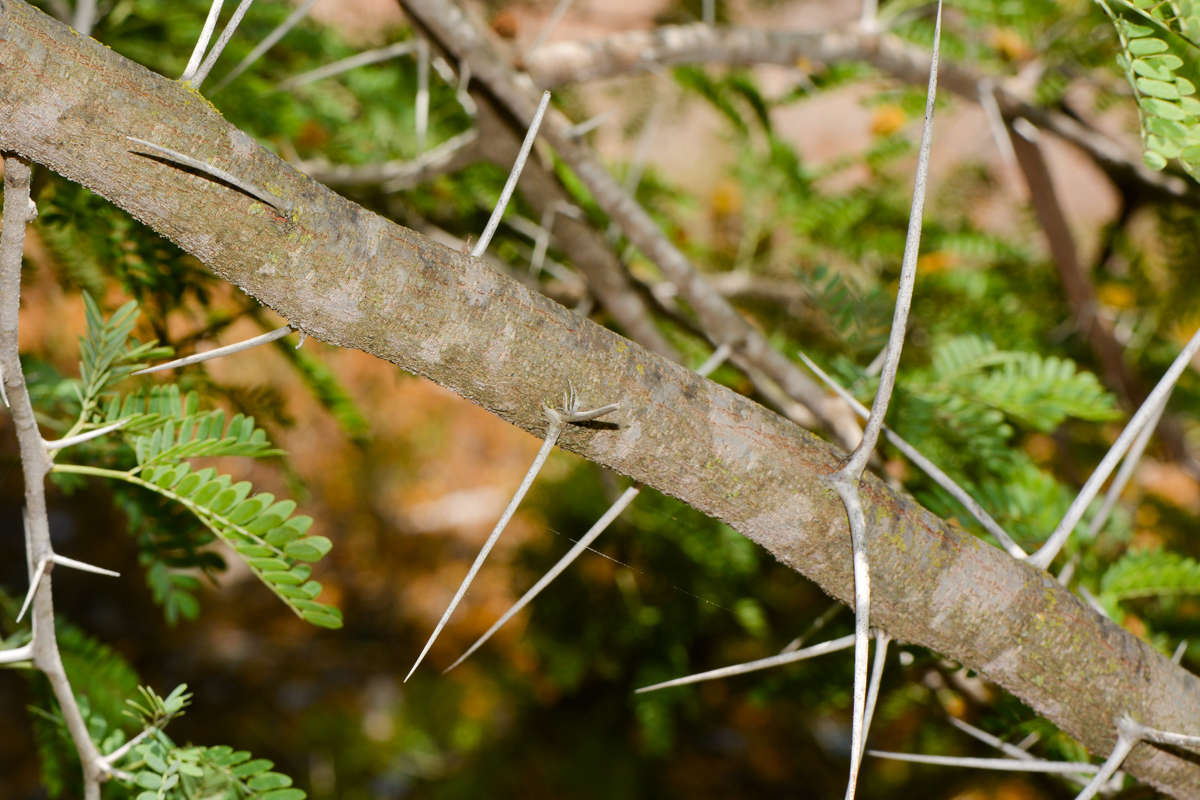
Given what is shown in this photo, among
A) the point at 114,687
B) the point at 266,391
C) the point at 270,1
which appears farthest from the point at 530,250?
the point at 114,687

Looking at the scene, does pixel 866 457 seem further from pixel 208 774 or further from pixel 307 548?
pixel 208 774

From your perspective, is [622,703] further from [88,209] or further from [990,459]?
[88,209]

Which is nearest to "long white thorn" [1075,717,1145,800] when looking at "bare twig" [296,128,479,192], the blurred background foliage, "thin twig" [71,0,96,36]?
the blurred background foliage

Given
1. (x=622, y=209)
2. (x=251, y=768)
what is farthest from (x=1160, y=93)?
(x=251, y=768)

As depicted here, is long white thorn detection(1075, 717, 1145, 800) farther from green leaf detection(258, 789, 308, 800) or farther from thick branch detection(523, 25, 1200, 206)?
thick branch detection(523, 25, 1200, 206)

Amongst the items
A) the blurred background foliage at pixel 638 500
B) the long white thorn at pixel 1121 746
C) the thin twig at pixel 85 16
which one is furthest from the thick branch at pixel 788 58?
the long white thorn at pixel 1121 746
